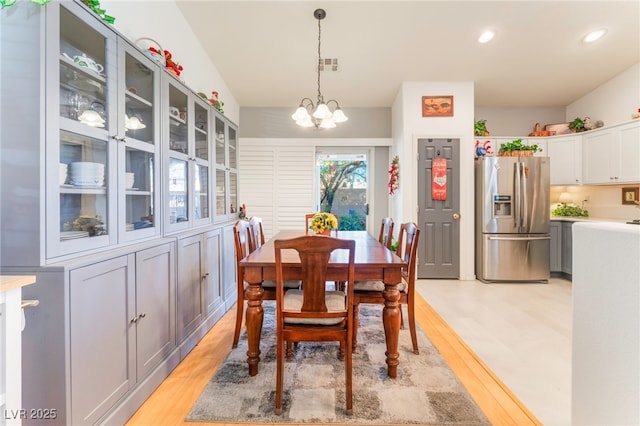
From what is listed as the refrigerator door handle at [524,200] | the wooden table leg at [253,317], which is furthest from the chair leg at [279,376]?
the refrigerator door handle at [524,200]

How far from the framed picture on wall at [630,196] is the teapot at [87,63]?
19.5 feet

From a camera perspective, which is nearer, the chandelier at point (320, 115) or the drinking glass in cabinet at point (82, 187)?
the drinking glass in cabinet at point (82, 187)

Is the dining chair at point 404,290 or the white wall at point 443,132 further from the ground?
the white wall at point 443,132

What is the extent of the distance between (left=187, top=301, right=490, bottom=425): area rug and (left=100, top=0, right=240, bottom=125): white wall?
2.48 m

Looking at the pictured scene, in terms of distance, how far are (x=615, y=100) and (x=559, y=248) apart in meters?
2.19

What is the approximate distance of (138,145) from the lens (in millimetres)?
1912

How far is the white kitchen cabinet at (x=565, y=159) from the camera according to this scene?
14.8 feet

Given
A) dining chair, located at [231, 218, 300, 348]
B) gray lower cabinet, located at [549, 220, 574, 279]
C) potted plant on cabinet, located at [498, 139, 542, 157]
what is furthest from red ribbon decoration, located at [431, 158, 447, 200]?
dining chair, located at [231, 218, 300, 348]

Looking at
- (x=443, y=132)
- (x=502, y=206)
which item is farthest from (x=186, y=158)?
(x=502, y=206)

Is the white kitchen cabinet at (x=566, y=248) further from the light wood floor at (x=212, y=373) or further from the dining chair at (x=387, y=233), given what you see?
the dining chair at (x=387, y=233)

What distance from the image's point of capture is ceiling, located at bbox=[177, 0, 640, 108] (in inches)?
122

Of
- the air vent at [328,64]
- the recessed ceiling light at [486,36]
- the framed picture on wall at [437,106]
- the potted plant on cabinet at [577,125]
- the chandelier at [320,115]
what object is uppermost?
the recessed ceiling light at [486,36]

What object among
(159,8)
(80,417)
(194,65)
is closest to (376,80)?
(194,65)

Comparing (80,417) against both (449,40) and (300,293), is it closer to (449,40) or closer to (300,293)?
(300,293)
